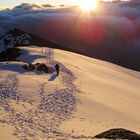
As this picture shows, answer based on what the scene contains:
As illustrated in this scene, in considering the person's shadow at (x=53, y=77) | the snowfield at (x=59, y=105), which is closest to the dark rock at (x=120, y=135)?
the snowfield at (x=59, y=105)

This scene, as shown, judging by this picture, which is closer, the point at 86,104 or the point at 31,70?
the point at 86,104

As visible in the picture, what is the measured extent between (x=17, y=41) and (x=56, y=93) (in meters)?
68.5

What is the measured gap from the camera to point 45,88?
32938 mm

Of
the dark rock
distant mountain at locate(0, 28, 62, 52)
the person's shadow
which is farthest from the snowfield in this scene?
distant mountain at locate(0, 28, 62, 52)

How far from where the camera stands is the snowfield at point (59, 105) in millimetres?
22094

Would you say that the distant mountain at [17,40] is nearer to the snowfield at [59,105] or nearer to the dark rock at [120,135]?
the snowfield at [59,105]

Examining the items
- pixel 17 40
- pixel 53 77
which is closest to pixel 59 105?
pixel 53 77

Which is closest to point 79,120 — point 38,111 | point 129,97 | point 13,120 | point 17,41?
point 38,111

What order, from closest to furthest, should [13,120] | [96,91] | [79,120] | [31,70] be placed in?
[13,120]
[79,120]
[96,91]
[31,70]

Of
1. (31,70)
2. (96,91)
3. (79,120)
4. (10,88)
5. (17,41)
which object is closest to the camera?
(79,120)

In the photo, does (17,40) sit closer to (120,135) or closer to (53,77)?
(53,77)

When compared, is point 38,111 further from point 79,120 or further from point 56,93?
point 56,93

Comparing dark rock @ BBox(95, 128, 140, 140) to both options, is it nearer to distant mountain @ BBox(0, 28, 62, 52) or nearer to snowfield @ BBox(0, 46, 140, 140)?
snowfield @ BBox(0, 46, 140, 140)

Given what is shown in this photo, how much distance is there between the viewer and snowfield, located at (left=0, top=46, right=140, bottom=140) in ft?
72.5
